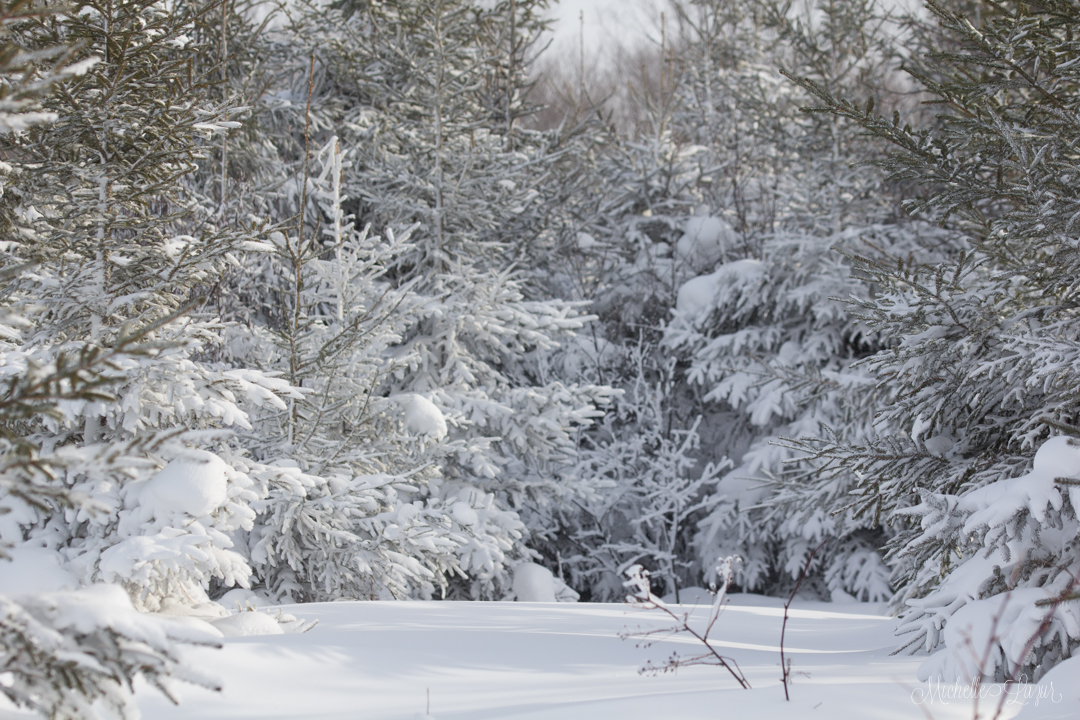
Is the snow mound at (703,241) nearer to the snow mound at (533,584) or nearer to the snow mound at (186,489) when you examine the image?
the snow mound at (533,584)

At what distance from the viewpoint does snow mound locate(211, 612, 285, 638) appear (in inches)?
137

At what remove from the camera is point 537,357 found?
9.34m

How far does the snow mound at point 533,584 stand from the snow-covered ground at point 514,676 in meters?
2.74

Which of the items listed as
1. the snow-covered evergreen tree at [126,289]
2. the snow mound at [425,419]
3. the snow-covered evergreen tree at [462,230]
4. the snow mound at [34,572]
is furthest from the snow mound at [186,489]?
the snow-covered evergreen tree at [462,230]

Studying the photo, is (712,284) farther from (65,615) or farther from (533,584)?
(65,615)

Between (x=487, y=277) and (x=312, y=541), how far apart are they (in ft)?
10.6

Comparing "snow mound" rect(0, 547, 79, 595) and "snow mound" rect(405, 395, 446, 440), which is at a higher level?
"snow mound" rect(405, 395, 446, 440)

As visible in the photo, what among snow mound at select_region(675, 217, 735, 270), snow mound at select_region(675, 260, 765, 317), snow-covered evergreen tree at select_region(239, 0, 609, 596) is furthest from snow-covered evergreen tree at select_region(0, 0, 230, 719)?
snow mound at select_region(675, 217, 735, 270)

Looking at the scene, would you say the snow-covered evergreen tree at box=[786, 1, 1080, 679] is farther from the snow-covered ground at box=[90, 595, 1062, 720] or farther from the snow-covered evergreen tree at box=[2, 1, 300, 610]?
the snow-covered evergreen tree at box=[2, 1, 300, 610]

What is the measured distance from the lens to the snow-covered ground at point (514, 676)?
2.50 metres

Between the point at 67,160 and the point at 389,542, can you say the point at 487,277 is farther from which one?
the point at 67,160

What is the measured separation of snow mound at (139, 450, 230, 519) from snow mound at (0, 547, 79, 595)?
19.5 inches

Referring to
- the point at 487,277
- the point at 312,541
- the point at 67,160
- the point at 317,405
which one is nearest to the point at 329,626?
the point at 312,541

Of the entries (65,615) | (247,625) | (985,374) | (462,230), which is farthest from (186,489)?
(462,230)
